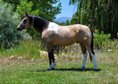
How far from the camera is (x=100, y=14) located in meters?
31.6

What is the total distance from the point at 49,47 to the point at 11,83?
3582 millimetres

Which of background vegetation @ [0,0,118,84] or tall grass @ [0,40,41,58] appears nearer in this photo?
background vegetation @ [0,0,118,84]

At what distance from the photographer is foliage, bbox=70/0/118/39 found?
3148 cm

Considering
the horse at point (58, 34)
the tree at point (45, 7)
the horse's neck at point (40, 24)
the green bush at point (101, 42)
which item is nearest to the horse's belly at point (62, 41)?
the horse at point (58, 34)

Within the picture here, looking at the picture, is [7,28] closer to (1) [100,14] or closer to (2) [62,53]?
(2) [62,53]

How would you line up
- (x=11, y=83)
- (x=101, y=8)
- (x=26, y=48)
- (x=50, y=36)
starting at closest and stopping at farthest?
(x=11, y=83)
(x=50, y=36)
(x=26, y=48)
(x=101, y=8)

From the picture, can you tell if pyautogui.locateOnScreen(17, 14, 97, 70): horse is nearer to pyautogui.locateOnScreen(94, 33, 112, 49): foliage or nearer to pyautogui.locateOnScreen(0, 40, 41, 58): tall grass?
pyautogui.locateOnScreen(0, 40, 41, 58): tall grass

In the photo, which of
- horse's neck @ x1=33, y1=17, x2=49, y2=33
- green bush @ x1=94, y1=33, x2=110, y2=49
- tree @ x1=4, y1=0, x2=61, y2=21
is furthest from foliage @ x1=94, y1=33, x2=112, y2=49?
tree @ x1=4, y1=0, x2=61, y2=21

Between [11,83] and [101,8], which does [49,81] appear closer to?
[11,83]

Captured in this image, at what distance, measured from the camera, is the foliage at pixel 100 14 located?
103ft

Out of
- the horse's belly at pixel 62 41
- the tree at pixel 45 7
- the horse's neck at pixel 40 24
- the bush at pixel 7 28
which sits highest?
the horse's neck at pixel 40 24

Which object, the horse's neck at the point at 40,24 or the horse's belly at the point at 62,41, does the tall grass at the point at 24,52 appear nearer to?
the horse's neck at the point at 40,24

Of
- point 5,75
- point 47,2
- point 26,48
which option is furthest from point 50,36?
point 47,2

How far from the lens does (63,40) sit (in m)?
14.6
